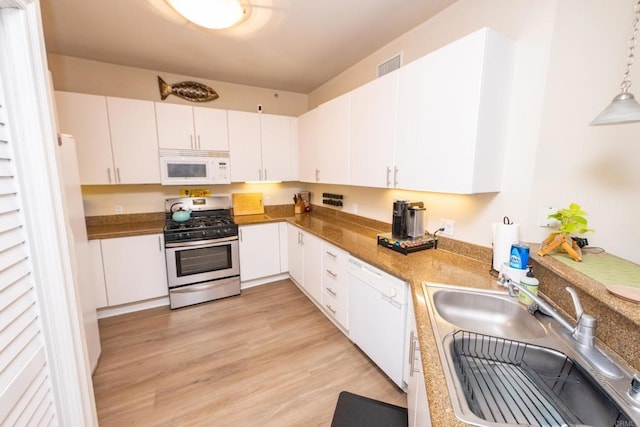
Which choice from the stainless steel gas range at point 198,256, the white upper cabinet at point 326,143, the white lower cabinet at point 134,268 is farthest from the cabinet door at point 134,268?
the white upper cabinet at point 326,143

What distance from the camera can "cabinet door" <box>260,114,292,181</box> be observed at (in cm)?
334

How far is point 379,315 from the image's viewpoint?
1771 millimetres

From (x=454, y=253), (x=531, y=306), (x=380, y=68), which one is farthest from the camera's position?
(x=380, y=68)

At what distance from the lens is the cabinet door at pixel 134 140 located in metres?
2.61

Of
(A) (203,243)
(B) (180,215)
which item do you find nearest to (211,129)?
(B) (180,215)

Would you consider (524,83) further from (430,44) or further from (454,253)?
(454,253)

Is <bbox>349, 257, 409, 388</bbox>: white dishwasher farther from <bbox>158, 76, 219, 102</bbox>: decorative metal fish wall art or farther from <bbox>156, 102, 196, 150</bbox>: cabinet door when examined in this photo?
<bbox>158, 76, 219, 102</bbox>: decorative metal fish wall art

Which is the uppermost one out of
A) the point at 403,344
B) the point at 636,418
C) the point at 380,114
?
the point at 380,114

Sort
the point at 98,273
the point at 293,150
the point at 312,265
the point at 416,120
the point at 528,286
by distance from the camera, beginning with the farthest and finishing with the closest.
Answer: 1. the point at 293,150
2. the point at 312,265
3. the point at 98,273
4. the point at 416,120
5. the point at 528,286

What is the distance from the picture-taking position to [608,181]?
1.26 meters

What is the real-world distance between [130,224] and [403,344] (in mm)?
3104

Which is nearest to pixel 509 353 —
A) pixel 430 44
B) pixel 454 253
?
pixel 454 253

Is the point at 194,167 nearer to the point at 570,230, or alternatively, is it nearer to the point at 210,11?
the point at 210,11

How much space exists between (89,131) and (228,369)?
2631 mm
